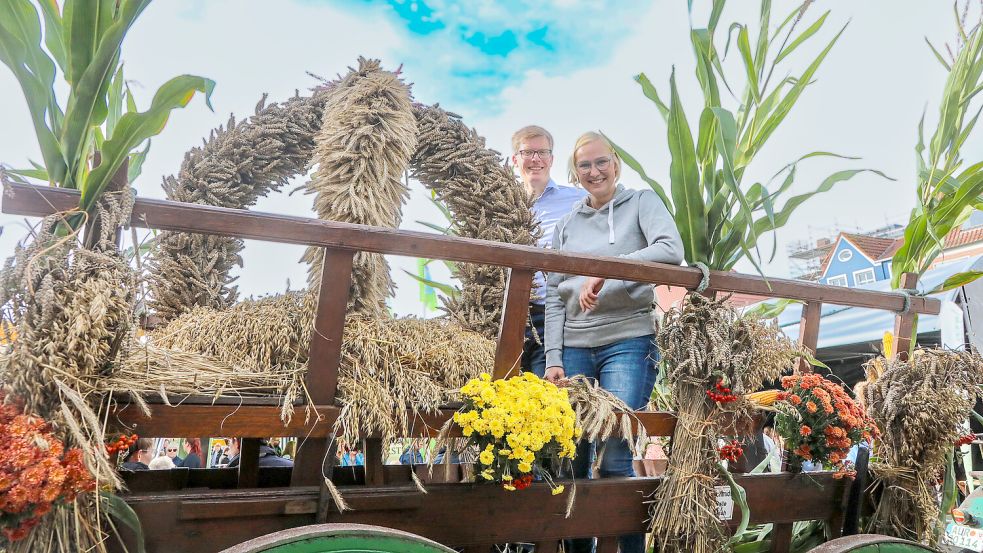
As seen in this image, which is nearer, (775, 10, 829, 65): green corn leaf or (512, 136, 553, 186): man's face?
(775, 10, 829, 65): green corn leaf

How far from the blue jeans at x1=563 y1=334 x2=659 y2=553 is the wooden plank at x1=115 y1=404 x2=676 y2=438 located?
104cm

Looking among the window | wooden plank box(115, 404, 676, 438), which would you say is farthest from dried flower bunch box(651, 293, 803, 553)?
the window

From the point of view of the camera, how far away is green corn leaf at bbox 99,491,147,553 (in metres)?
1.44

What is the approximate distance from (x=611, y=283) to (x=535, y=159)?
1.08m

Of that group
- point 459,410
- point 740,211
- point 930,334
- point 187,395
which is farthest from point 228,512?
point 930,334

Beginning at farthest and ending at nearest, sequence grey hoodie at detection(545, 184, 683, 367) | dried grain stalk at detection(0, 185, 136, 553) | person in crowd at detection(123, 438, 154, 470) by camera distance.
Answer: grey hoodie at detection(545, 184, 683, 367)
person in crowd at detection(123, 438, 154, 470)
dried grain stalk at detection(0, 185, 136, 553)

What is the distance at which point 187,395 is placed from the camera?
1.58m

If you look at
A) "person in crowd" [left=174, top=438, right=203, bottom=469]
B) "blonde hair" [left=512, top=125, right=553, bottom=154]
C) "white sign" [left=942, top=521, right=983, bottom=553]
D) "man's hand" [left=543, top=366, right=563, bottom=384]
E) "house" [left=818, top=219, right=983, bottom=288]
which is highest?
"house" [left=818, top=219, right=983, bottom=288]

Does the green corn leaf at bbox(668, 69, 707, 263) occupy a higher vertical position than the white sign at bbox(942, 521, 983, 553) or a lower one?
higher

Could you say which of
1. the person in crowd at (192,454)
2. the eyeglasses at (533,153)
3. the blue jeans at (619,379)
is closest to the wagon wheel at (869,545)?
the blue jeans at (619,379)

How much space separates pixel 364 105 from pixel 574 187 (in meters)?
1.33

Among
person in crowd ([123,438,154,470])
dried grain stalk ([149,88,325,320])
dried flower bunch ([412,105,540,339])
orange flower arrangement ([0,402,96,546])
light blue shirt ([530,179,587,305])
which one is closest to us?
orange flower arrangement ([0,402,96,546])

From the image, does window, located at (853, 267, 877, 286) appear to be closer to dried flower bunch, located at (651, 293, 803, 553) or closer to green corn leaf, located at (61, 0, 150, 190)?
dried flower bunch, located at (651, 293, 803, 553)

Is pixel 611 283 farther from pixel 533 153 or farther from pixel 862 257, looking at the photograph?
pixel 862 257
